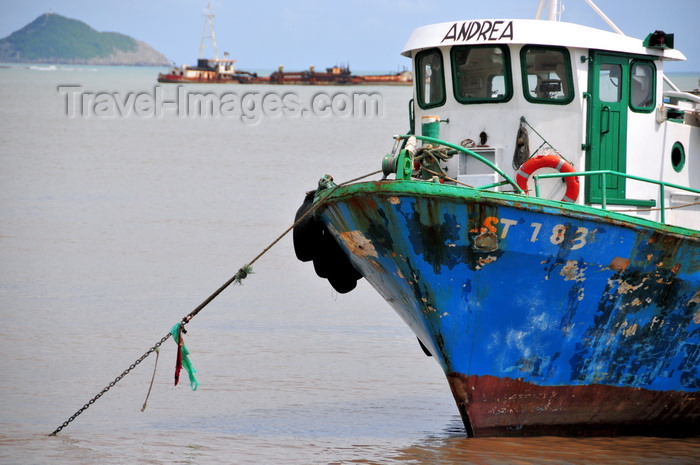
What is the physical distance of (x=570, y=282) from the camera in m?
8.64

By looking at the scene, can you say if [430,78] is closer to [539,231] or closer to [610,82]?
[610,82]

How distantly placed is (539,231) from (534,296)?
0.63 metres

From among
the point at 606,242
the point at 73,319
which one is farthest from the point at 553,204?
the point at 73,319

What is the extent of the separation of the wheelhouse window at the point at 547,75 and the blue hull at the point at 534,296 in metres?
1.88

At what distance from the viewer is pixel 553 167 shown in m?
9.41

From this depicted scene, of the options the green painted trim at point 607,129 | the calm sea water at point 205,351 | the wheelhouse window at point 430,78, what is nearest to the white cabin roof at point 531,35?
the green painted trim at point 607,129

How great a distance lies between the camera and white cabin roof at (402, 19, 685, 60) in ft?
31.8

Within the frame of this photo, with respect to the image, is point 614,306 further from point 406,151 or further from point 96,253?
point 96,253

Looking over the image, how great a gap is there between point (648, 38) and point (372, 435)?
4468 millimetres

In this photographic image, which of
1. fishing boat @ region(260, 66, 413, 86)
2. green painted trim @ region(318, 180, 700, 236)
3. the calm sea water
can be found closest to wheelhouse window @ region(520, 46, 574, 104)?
green painted trim @ region(318, 180, 700, 236)

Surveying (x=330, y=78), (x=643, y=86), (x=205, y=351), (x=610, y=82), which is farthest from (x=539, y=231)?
(x=330, y=78)

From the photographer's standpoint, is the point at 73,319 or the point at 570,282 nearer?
the point at 570,282

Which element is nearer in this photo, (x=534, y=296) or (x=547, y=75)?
(x=534, y=296)

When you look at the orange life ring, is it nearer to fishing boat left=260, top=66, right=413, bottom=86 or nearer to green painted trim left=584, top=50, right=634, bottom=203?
green painted trim left=584, top=50, right=634, bottom=203
